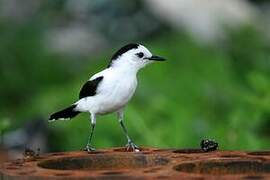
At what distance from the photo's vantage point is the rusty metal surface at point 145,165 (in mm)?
2506

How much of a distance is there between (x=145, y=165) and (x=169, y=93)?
13.5ft

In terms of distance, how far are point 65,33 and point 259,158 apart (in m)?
9.43

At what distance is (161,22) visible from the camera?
37.8ft

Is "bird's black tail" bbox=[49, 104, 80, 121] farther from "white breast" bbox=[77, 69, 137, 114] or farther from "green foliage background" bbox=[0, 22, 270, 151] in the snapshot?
"green foliage background" bbox=[0, 22, 270, 151]

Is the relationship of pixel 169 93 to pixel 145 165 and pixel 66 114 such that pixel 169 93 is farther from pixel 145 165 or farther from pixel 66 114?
pixel 145 165

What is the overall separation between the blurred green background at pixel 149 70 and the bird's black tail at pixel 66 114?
0.55 meters

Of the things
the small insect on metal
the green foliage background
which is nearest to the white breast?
the small insect on metal

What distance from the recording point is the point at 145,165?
118 inches

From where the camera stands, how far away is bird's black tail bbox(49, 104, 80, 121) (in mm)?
3461

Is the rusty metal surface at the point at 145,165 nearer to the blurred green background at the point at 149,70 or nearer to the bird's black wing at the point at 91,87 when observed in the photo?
the bird's black wing at the point at 91,87

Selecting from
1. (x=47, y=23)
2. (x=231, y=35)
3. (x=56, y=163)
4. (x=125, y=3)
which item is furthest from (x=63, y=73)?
(x=56, y=163)

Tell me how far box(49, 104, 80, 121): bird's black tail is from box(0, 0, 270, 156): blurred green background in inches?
21.5

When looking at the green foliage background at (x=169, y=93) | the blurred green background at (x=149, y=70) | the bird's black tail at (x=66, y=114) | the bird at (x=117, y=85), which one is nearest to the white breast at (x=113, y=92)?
the bird at (x=117, y=85)

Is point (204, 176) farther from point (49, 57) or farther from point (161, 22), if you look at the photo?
point (161, 22)
